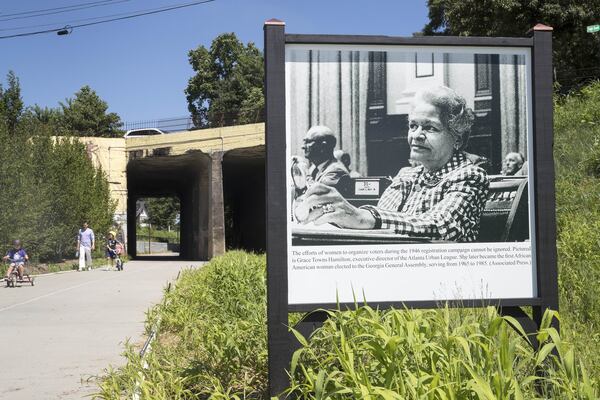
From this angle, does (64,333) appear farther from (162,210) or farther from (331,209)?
(162,210)

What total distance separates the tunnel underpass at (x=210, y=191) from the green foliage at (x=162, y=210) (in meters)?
37.1

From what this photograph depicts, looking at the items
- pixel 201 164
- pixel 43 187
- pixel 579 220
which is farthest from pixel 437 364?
pixel 201 164

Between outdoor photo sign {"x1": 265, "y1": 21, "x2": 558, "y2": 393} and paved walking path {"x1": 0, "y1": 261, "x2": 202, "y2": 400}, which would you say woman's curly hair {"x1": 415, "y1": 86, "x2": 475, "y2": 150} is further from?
paved walking path {"x1": 0, "y1": 261, "x2": 202, "y2": 400}

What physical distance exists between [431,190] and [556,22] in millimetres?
23402

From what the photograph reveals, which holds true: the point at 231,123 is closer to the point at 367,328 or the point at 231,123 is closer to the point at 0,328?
the point at 0,328

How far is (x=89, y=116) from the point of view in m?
62.3

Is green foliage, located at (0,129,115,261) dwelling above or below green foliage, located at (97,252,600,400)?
above

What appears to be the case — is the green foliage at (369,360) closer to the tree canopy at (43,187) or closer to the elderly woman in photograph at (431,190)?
the elderly woman in photograph at (431,190)

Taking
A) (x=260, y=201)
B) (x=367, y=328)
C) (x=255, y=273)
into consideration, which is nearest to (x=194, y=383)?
(x=367, y=328)

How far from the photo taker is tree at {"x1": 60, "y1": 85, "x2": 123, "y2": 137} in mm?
60406

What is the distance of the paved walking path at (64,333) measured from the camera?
610 cm

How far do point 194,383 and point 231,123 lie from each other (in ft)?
88.6

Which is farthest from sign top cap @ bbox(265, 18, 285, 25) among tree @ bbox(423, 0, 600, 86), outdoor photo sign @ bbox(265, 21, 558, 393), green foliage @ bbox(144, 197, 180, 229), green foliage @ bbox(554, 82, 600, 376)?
green foliage @ bbox(144, 197, 180, 229)

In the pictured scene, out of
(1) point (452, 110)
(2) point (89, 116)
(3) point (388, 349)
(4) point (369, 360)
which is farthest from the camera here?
(2) point (89, 116)
